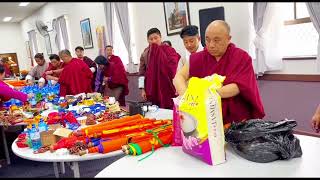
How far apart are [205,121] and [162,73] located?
6.68ft

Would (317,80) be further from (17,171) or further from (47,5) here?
(47,5)

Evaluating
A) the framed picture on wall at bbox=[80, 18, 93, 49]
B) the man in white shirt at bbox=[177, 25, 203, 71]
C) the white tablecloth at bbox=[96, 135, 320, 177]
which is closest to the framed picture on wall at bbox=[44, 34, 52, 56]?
the framed picture on wall at bbox=[80, 18, 93, 49]

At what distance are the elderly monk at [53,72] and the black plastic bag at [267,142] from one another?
3571 mm

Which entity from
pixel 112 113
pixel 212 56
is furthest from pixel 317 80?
pixel 112 113

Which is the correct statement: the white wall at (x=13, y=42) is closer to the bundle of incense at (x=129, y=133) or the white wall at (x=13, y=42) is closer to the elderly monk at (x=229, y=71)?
the bundle of incense at (x=129, y=133)

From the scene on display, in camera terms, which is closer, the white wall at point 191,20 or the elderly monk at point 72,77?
the white wall at point 191,20

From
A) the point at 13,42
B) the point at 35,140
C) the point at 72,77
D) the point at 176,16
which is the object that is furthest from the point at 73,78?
the point at 13,42

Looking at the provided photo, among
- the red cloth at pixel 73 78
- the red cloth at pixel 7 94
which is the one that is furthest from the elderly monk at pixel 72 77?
the red cloth at pixel 7 94

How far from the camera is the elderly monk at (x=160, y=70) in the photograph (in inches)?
122

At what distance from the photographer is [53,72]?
184 inches

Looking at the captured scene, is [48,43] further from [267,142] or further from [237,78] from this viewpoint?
[267,142]

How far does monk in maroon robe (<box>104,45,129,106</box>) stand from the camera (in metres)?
4.63

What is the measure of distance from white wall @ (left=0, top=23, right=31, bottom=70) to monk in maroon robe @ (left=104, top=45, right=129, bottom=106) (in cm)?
1108

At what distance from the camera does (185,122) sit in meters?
1.20
